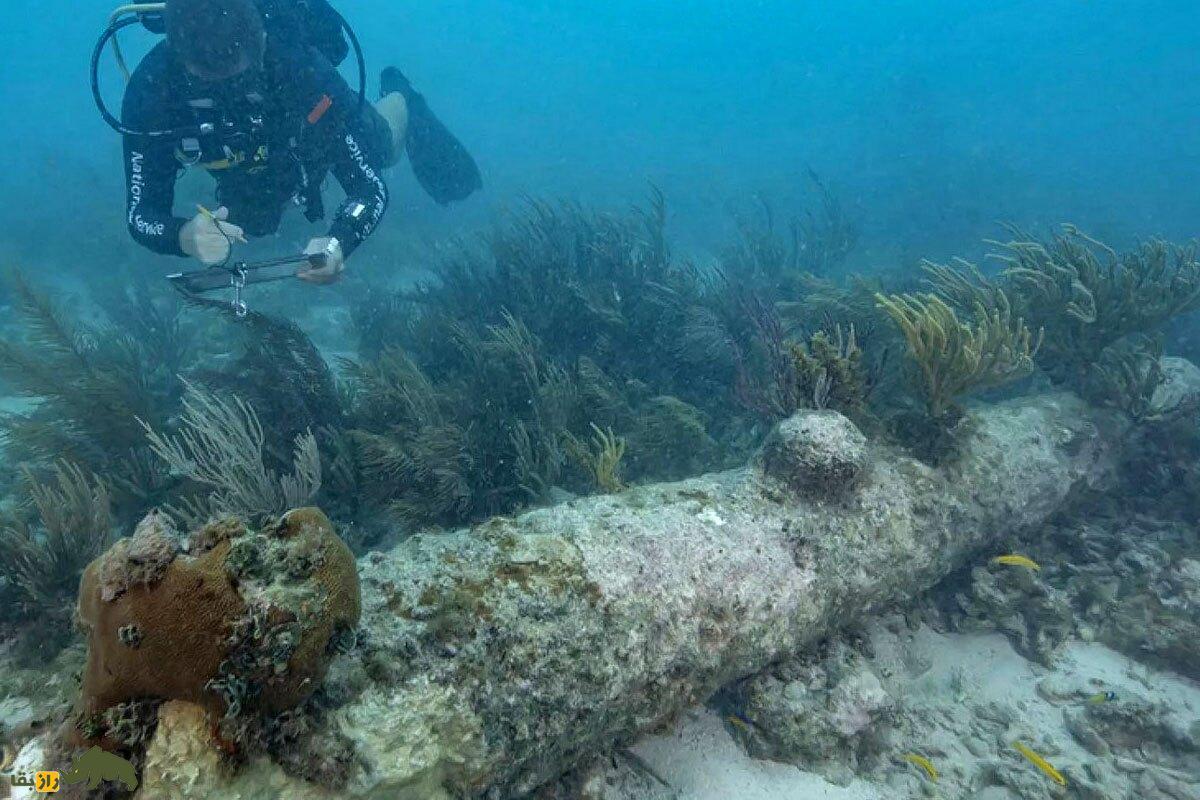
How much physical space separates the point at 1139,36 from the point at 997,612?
7915 centimetres

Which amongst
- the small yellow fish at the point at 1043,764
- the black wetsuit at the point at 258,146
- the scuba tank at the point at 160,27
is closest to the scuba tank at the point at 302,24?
the scuba tank at the point at 160,27

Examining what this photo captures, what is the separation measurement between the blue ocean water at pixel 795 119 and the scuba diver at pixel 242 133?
32.5ft

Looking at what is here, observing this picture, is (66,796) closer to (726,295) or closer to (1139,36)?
(726,295)

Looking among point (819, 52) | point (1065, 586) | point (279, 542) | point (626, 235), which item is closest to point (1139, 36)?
point (819, 52)

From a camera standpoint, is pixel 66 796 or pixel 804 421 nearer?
pixel 66 796

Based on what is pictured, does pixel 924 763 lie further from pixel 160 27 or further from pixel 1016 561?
pixel 160 27

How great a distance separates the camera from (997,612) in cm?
370

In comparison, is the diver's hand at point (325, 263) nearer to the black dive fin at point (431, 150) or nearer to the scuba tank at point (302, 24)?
the scuba tank at point (302, 24)

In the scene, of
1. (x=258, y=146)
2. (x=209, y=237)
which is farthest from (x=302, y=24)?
(x=209, y=237)

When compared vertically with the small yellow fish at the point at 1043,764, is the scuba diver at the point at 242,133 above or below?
above

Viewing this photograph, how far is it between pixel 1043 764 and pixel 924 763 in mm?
576

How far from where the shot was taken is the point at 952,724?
3.25 meters

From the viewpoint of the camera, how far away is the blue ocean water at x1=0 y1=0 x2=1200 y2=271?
20.2 meters

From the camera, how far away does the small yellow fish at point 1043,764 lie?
285 centimetres
